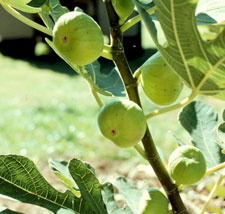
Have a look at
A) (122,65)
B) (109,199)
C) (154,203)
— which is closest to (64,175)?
(109,199)

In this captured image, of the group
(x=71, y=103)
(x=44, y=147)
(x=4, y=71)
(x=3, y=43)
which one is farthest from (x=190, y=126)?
(x=3, y=43)

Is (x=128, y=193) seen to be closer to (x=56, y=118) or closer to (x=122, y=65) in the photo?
(x=122, y=65)

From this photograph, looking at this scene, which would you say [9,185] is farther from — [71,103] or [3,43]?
[3,43]

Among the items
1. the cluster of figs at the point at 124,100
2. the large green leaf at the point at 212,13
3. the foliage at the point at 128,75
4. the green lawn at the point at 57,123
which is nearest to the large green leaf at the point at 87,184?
the foliage at the point at 128,75

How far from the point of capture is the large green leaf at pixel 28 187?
2.75 ft

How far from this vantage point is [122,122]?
31.2 inches

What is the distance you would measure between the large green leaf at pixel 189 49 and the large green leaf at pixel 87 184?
0.95ft

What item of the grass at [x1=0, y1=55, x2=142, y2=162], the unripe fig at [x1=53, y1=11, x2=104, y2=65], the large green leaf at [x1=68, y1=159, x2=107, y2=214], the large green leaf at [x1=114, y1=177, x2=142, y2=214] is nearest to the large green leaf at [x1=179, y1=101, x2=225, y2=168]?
the large green leaf at [x1=114, y1=177, x2=142, y2=214]

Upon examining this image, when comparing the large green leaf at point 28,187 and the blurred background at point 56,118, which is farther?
the blurred background at point 56,118

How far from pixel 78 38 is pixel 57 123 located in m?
4.23

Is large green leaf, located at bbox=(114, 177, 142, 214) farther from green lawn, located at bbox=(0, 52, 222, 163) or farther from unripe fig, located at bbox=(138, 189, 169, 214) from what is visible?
green lawn, located at bbox=(0, 52, 222, 163)

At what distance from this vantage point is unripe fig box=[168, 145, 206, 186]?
0.90m

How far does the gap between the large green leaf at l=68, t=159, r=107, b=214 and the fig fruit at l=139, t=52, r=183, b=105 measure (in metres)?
0.22

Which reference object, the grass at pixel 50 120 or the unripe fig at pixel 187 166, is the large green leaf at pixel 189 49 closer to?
the unripe fig at pixel 187 166
